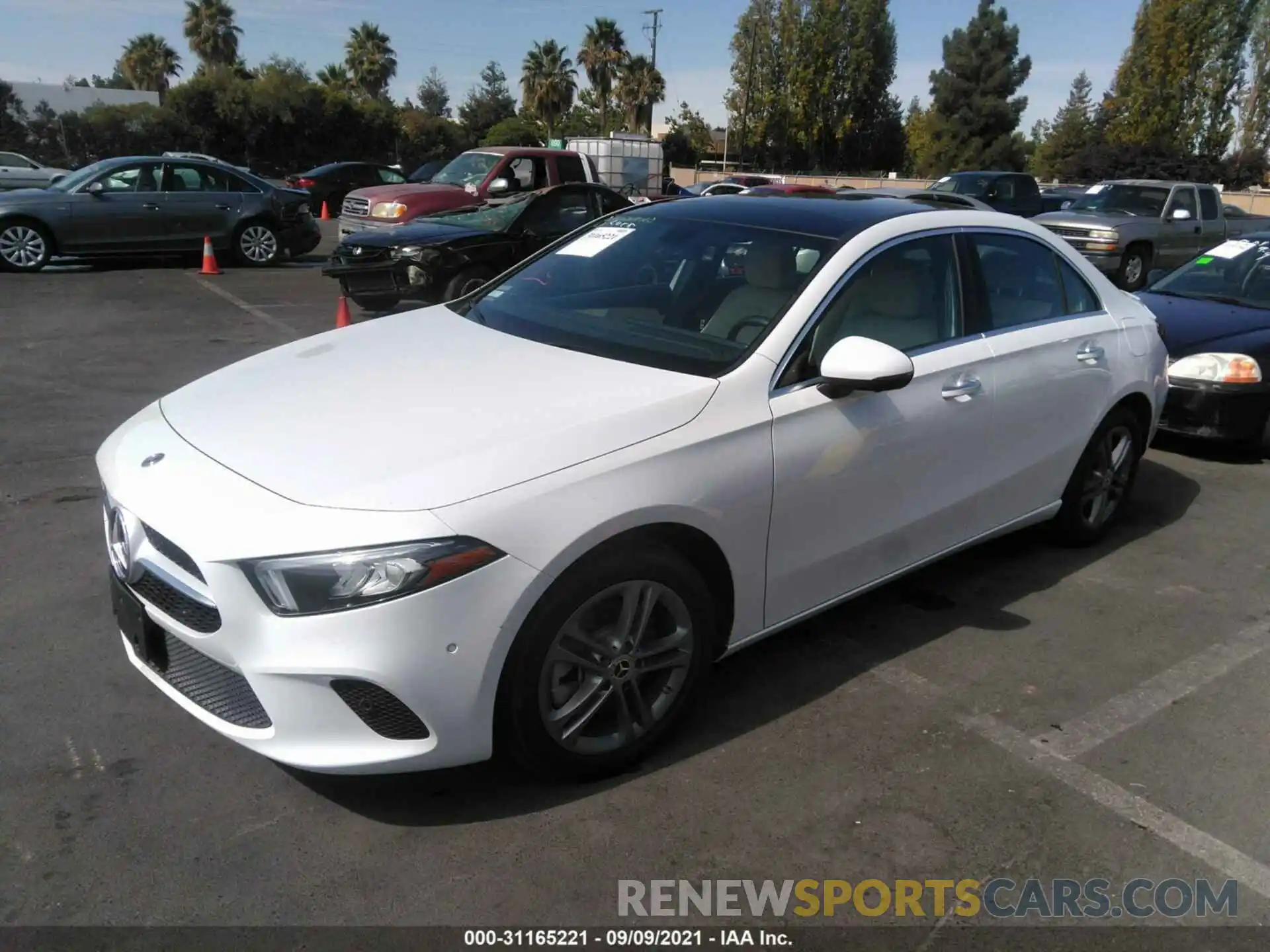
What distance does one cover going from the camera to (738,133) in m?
63.6

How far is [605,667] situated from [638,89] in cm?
6408

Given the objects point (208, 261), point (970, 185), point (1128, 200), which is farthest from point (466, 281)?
point (970, 185)

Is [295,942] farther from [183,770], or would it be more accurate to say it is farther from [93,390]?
[93,390]

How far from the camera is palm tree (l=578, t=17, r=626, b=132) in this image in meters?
61.7

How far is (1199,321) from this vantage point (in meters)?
7.00

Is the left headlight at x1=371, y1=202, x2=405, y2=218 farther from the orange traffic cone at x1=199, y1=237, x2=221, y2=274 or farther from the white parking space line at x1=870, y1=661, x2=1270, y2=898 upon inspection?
the white parking space line at x1=870, y1=661, x2=1270, y2=898

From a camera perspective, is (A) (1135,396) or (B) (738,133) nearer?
(A) (1135,396)

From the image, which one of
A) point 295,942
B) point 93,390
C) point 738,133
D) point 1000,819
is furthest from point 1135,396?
point 738,133

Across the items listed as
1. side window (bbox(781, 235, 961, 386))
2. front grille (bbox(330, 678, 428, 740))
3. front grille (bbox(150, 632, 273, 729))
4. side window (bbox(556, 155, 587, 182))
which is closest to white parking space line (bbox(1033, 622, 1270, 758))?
side window (bbox(781, 235, 961, 386))

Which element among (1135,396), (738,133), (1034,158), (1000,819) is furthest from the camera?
(1034,158)

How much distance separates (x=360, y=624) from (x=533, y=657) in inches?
18.5

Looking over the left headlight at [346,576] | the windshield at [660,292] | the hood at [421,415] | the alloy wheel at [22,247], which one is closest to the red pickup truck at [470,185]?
the alloy wheel at [22,247]

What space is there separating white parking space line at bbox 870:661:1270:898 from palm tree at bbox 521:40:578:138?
6073 cm

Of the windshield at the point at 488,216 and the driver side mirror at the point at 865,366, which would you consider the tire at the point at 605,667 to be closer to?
the driver side mirror at the point at 865,366
